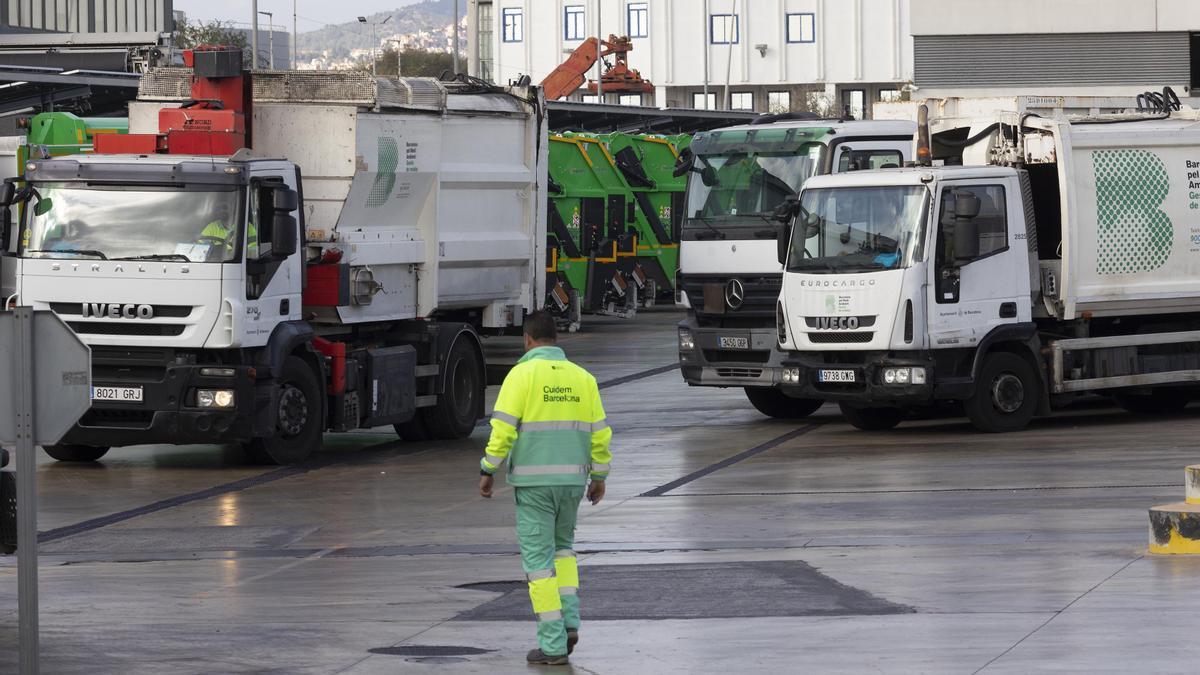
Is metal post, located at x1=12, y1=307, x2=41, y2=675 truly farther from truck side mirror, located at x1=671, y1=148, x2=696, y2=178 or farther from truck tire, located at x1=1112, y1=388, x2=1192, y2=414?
truck tire, located at x1=1112, y1=388, x2=1192, y2=414

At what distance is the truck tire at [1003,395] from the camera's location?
18.9m

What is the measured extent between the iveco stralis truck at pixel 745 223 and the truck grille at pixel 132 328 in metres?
6.06

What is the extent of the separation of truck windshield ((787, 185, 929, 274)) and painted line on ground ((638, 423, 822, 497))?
5.46 ft

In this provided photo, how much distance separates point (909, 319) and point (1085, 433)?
220 centimetres

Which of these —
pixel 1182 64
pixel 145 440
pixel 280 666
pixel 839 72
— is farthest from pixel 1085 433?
pixel 839 72

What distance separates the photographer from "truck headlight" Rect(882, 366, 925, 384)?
60.0 ft

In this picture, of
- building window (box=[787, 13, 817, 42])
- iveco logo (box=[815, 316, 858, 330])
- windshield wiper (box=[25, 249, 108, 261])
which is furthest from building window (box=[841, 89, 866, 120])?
windshield wiper (box=[25, 249, 108, 261])

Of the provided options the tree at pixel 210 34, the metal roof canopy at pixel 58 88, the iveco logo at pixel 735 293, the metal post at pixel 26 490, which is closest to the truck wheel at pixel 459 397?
the iveco logo at pixel 735 293

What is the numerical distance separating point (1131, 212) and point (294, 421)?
8.34 meters

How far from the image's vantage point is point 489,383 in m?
26.2

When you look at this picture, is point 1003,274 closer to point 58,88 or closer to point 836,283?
point 836,283

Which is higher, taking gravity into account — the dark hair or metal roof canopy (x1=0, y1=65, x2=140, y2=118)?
metal roof canopy (x1=0, y1=65, x2=140, y2=118)

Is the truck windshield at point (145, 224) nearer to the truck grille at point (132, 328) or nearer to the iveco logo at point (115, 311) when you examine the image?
the iveco logo at point (115, 311)

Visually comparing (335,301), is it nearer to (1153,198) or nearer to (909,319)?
(909,319)
